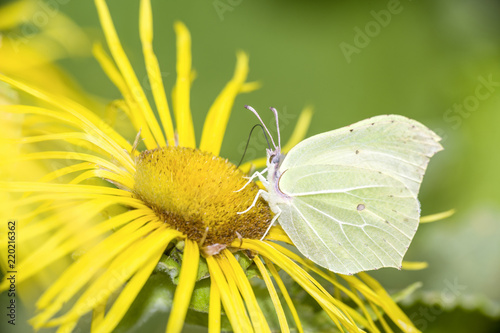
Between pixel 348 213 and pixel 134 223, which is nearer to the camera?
pixel 134 223

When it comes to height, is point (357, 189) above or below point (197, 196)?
below

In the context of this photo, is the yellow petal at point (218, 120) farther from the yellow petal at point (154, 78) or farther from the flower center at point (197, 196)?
the flower center at point (197, 196)

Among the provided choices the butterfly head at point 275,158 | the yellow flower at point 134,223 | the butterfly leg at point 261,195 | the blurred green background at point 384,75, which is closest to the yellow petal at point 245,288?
the yellow flower at point 134,223

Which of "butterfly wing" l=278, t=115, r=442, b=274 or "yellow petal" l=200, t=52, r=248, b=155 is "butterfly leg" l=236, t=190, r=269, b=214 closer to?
"butterfly wing" l=278, t=115, r=442, b=274

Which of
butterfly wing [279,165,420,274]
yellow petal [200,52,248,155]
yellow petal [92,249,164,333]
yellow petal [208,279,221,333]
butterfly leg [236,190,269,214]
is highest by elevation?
yellow petal [200,52,248,155]

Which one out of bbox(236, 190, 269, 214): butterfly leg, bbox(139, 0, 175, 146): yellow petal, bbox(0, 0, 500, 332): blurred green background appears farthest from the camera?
bbox(0, 0, 500, 332): blurred green background

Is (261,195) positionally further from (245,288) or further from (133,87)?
(133,87)

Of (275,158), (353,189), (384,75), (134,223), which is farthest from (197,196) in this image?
(384,75)

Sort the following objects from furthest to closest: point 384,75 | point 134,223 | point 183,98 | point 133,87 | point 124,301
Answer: point 384,75 → point 183,98 → point 133,87 → point 134,223 → point 124,301

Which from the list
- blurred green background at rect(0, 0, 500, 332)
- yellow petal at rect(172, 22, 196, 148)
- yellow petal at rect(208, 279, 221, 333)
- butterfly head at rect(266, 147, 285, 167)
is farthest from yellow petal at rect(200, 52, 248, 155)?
yellow petal at rect(208, 279, 221, 333)
